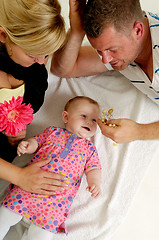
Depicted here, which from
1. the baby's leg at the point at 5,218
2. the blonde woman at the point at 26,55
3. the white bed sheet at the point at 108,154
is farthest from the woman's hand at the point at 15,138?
the baby's leg at the point at 5,218

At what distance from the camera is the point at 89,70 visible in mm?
1746

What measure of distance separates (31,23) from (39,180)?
0.69 meters

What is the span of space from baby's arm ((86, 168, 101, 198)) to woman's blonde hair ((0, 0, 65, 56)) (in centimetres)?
66

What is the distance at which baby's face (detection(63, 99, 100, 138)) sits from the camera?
A: 1449mm

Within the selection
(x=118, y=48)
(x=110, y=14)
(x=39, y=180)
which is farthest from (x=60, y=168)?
(x=110, y=14)

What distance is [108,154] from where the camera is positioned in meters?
1.54

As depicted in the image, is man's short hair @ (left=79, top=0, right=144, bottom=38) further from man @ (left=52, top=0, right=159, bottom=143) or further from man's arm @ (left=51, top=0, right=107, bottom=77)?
man's arm @ (left=51, top=0, right=107, bottom=77)

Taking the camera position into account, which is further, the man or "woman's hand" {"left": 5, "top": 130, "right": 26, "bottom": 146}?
"woman's hand" {"left": 5, "top": 130, "right": 26, "bottom": 146}

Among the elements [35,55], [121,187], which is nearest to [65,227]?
[121,187]

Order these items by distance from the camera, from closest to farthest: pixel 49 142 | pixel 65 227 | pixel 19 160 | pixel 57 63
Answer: pixel 65 227 < pixel 49 142 < pixel 19 160 < pixel 57 63

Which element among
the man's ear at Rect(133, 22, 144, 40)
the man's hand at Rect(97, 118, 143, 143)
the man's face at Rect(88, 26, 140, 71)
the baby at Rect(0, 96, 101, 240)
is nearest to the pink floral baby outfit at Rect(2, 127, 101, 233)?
the baby at Rect(0, 96, 101, 240)

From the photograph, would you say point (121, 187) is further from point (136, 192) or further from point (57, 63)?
point (57, 63)

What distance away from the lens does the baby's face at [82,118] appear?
145 centimetres

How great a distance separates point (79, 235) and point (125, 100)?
0.84 meters
